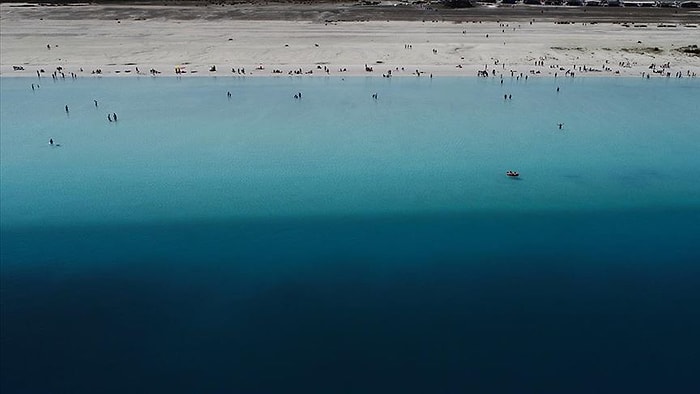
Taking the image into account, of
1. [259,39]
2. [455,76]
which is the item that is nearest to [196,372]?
[455,76]

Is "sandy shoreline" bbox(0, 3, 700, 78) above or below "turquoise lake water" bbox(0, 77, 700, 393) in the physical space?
above

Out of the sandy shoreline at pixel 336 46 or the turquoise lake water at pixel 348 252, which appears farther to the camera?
the sandy shoreline at pixel 336 46

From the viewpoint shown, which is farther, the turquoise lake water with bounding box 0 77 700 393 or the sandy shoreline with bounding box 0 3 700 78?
the sandy shoreline with bounding box 0 3 700 78

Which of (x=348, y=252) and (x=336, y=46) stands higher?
(x=336, y=46)

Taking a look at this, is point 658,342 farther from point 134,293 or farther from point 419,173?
point 134,293
